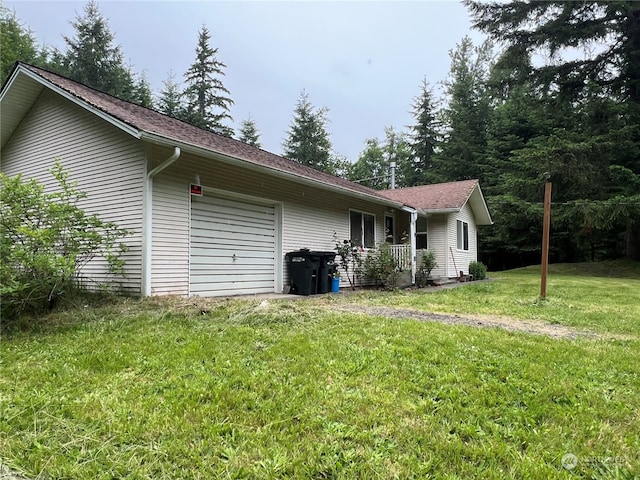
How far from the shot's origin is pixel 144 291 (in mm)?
6340

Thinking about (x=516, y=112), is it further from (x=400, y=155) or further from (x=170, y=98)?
Answer: (x=170, y=98)

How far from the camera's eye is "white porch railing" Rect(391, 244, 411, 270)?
12250mm

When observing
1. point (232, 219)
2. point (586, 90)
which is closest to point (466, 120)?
point (586, 90)

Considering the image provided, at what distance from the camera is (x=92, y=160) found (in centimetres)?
736

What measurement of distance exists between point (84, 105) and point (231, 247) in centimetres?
359

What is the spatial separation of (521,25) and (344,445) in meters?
22.8

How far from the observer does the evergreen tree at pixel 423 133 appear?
3136 cm

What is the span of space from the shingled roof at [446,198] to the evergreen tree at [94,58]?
776 inches

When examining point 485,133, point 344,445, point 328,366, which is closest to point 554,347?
point 328,366

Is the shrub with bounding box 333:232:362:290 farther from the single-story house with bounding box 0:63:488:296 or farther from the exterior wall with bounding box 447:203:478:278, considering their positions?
the exterior wall with bounding box 447:203:478:278

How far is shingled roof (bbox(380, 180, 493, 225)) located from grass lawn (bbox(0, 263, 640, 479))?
33.3 ft

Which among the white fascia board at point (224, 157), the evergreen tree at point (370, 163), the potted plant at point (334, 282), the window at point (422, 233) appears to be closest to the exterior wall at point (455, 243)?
the window at point (422, 233)

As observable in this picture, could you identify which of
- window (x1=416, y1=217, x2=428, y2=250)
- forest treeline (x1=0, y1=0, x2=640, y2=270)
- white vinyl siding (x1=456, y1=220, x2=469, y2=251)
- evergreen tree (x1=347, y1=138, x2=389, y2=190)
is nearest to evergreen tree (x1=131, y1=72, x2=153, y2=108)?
forest treeline (x1=0, y1=0, x2=640, y2=270)

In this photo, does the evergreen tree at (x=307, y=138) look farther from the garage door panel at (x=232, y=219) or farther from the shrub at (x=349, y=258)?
the garage door panel at (x=232, y=219)
